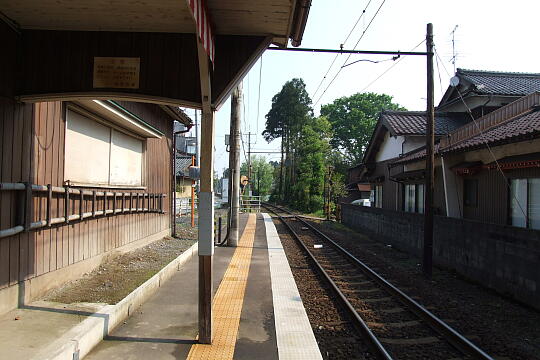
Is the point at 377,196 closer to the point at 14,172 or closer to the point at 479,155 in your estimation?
the point at 479,155

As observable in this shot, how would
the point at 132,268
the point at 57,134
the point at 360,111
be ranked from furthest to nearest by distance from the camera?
the point at 360,111 → the point at 132,268 → the point at 57,134

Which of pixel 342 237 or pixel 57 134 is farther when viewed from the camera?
pixel 342 237

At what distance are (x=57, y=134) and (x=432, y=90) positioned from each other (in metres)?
8.45

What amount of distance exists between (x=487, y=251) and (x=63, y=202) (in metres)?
8.00

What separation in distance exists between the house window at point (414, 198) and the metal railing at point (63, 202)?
10.6 m

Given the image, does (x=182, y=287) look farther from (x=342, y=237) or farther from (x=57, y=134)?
(x=342, y=237)

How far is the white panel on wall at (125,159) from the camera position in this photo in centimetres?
910

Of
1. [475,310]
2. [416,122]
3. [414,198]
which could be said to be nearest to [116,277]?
[475,310]

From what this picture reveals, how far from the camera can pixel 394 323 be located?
6484mm

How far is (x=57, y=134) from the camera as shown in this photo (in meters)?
6.43

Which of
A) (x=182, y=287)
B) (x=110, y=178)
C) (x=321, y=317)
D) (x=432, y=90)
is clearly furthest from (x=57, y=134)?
(x=432, y=90)

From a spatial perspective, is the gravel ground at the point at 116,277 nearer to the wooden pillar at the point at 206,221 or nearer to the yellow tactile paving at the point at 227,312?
the yellow tactile paving at the point at 227,312

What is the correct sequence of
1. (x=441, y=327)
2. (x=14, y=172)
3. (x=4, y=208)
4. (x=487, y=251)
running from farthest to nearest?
(x=487, y=251)
(x=441, y=327)
(x=14, y=172)
(x=4, y=208)

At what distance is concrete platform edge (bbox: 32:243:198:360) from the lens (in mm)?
3918
